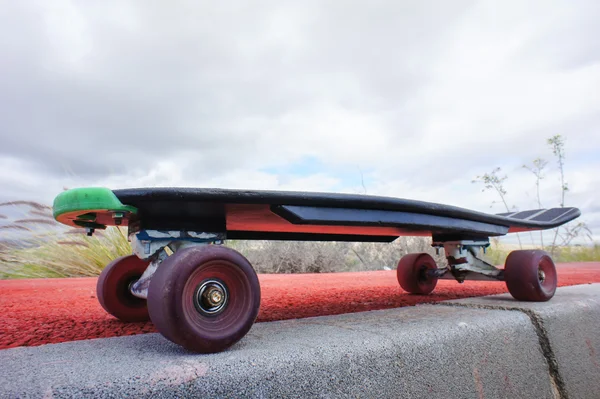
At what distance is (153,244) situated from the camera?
59.7 inches

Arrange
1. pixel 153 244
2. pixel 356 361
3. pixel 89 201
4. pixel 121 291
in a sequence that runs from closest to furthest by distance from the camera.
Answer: pixel 356 361 → pixel 89 201 → pixel 153 244 → pixel 121 291

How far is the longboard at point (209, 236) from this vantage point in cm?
114

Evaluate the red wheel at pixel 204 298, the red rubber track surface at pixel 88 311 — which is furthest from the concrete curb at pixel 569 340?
the red wheel at pixel 204 298

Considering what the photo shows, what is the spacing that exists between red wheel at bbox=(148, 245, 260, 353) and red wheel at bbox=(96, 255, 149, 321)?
0.78 meters

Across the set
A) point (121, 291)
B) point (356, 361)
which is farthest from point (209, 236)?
point (356, 361)

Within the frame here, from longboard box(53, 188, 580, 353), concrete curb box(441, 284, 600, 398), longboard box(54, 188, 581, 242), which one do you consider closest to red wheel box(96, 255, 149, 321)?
longboard box(53, 188, 580, 353)

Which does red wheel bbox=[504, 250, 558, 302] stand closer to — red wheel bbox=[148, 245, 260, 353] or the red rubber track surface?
the red rubber track surface

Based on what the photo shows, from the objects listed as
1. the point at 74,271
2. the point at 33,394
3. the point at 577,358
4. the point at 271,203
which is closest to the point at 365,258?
the point at 74,271

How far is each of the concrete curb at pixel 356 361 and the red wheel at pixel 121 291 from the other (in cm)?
51

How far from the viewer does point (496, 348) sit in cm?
157

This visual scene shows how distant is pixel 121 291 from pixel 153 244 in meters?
0.49

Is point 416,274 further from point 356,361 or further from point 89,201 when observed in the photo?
point 89,201

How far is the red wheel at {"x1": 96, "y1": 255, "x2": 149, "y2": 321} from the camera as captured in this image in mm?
1801

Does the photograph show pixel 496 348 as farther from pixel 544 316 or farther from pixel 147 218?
pixel 147 218
